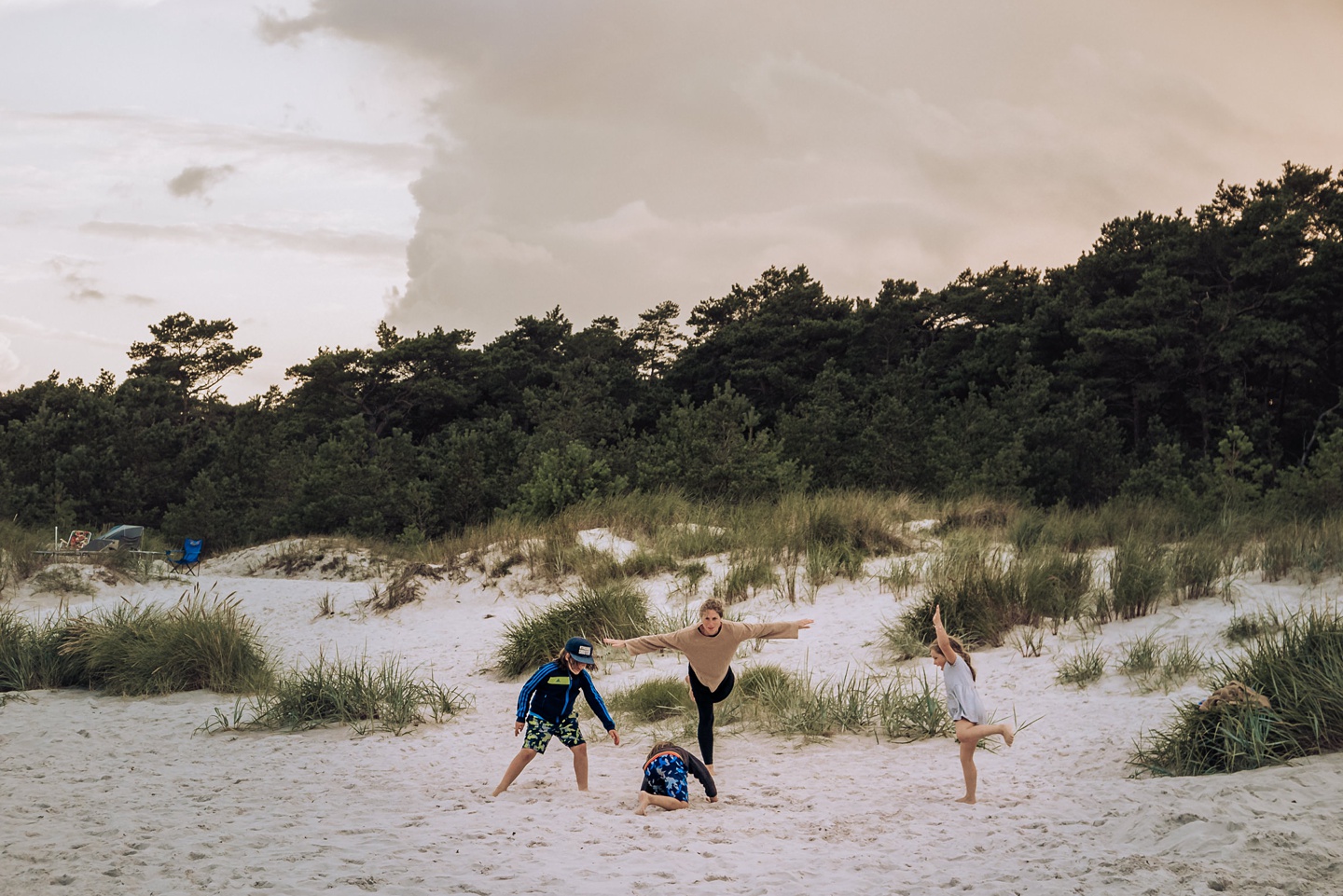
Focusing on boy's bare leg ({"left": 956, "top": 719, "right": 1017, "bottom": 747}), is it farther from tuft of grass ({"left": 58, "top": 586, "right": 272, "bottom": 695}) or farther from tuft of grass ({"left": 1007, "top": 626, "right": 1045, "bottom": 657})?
→ tuft of grass ({"left": 58, "top": 586, "right": 272, "bottom": 695})

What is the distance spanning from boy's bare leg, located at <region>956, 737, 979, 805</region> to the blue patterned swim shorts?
183cm

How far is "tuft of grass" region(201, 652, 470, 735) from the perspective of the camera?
9.23 metres

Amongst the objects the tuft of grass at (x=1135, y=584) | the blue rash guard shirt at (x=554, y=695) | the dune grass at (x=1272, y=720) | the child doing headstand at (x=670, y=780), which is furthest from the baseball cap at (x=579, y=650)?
the tuft of grass at (x=1135, y=584)

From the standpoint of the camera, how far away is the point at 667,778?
6.62m

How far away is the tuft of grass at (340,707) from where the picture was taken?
9234 millimetres

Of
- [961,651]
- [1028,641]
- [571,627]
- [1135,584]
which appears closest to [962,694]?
[961,651]

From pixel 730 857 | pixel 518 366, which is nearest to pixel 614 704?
pixel 730 857

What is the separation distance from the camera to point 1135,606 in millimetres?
10414

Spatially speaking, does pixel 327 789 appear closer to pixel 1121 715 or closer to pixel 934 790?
pixel 934 790

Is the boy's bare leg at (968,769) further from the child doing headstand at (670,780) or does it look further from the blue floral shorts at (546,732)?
the blue floral shorts at (546,732)

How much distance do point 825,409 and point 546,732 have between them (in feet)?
86.2

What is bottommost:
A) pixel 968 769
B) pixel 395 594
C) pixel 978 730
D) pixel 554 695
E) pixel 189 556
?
pixel 968 769

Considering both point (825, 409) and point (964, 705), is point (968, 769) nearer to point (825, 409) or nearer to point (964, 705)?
point (964, 705)

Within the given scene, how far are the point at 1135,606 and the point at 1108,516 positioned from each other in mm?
6207
